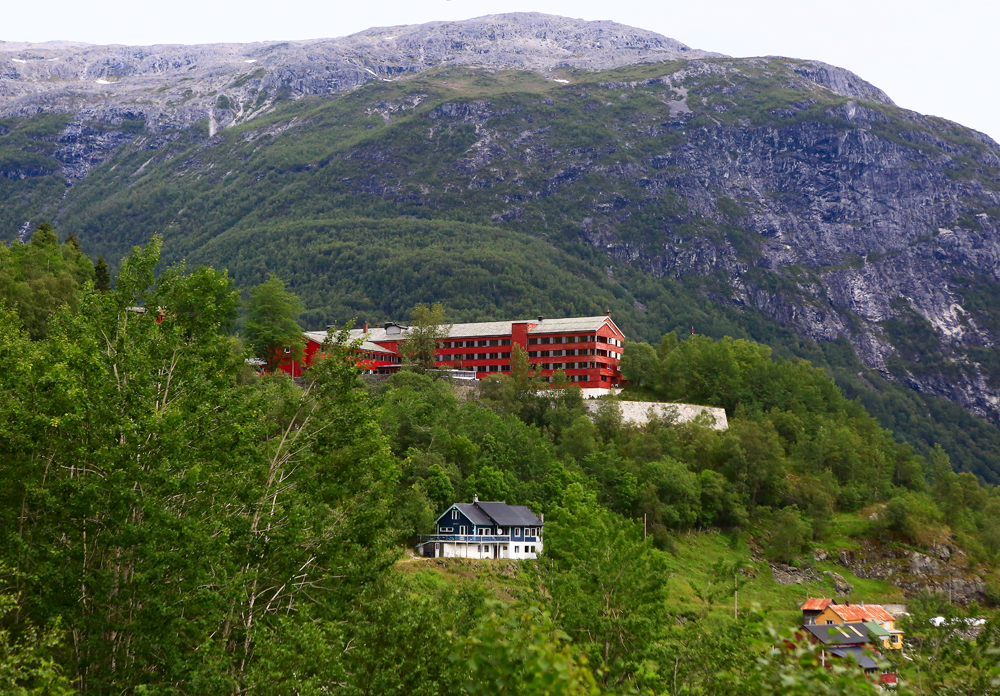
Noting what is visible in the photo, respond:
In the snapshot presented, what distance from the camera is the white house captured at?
76.6 m

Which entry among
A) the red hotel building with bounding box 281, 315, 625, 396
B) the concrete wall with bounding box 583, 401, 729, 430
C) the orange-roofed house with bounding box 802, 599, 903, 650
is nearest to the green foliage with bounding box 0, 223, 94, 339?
the red hotel building with bounding box 281, 315, 625, 396

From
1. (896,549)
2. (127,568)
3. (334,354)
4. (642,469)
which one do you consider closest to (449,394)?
(642,469)

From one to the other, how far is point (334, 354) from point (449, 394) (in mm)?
62294

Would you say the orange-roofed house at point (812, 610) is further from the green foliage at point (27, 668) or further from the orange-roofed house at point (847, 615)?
the green foliage at point (27, 668)

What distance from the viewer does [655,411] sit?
10750 cm

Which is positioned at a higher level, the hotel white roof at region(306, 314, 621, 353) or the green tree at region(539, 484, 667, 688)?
the green tree at region(539, 484, 667, 688)

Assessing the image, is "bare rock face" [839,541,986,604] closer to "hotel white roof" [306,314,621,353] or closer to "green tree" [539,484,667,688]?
"hotel white roof" [306,314,621,353]

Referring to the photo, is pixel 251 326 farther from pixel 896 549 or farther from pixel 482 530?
pixel 896 549

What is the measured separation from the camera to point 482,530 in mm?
77688

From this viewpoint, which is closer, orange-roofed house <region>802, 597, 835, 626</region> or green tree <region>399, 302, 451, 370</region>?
orange-roofed house <region>802, 597, 835, 626</region>

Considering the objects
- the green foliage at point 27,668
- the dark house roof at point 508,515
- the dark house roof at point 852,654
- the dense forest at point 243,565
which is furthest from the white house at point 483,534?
the green foliage at point 27,668

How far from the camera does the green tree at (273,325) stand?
9038 cm

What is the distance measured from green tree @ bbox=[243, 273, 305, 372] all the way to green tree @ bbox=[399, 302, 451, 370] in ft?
59.7

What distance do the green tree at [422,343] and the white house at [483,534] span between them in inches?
1239
